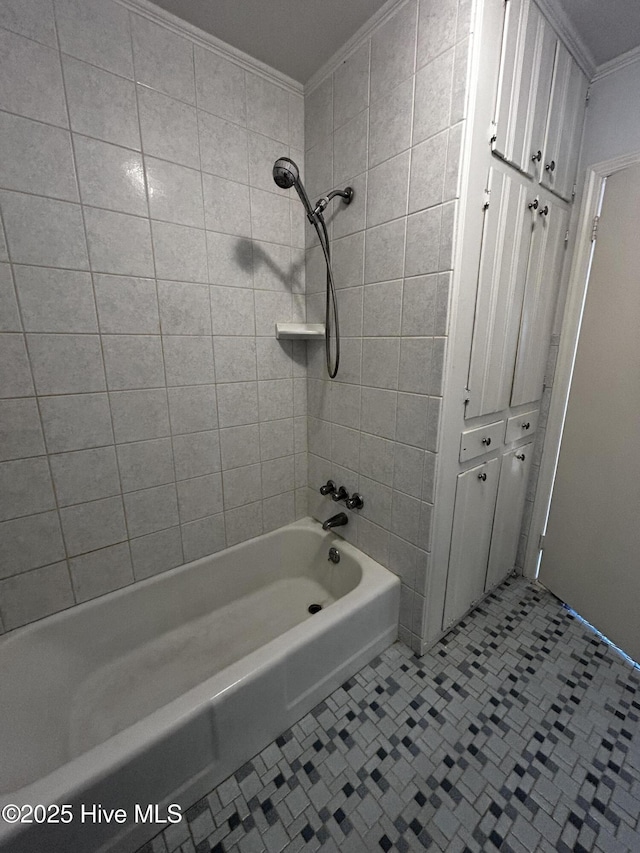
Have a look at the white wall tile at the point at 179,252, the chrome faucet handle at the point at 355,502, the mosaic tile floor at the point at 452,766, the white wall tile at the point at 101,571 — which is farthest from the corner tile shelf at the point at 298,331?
the mosaic tile floor at the point at 452,766

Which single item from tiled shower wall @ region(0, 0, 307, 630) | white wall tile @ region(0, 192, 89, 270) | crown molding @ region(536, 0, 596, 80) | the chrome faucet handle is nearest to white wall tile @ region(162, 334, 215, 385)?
tiled shower wall @ region(0, 0, 307, 630)

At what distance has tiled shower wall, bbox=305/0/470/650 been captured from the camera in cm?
99

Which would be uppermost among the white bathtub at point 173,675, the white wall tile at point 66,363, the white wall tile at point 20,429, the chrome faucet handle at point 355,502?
the white wall tile at point 66,363

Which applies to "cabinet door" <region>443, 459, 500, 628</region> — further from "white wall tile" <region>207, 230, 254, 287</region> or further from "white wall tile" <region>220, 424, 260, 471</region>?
"white wall tile" <region>207, 230, 254, 287</region>

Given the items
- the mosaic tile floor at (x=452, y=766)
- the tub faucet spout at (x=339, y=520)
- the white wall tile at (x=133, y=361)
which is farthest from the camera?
the tub faucet spout at (x=339, y=520)

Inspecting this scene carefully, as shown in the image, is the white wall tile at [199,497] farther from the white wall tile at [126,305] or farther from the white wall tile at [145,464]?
the white wall tile at [126,305]

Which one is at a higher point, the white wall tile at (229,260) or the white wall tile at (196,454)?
the white wall tile at (229,260)

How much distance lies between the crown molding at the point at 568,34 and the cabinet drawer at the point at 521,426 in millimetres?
1337

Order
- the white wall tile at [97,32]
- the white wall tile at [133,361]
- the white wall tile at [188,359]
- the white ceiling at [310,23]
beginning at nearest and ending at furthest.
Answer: the white wall tile at [97,32] < the white ceiling at [310,23] < the white wall tile at [133,361] < the white wall tile at [188,359]

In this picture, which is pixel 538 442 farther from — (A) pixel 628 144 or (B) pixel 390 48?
(B) pixel 390 48

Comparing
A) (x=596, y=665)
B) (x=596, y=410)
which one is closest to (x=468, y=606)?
(x=596, y=665)

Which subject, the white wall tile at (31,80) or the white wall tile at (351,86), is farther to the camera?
the white wall tile at (351,86)

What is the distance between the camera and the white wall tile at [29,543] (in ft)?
3.51

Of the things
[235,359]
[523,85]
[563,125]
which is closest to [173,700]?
[235,359]
